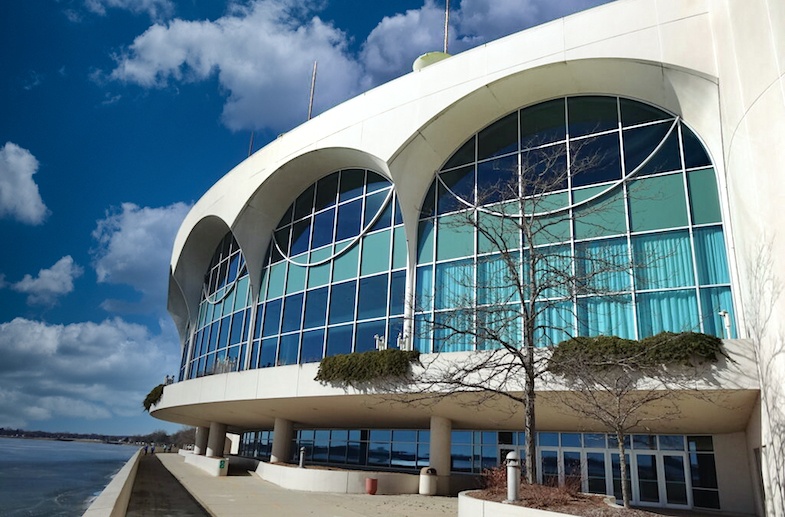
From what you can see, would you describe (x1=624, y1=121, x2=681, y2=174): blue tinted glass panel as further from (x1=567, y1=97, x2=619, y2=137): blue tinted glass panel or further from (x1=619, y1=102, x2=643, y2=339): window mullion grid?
(x1=567, y1=97, x2=619, y2=137): blue tinted glass panel

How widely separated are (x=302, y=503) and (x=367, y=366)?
4.35 meters

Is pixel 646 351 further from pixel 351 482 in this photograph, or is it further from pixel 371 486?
pixel 351 482

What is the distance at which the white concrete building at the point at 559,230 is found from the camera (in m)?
12.7

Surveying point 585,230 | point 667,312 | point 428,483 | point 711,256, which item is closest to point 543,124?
point 585,230

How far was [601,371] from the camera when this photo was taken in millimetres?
13734

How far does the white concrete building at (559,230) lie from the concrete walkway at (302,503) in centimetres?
273

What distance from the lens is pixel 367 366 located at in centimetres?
1772

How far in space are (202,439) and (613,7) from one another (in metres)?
35.1

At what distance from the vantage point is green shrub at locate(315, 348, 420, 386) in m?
17.3

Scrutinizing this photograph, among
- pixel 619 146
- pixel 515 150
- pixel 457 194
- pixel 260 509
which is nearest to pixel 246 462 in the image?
pixel 260 509

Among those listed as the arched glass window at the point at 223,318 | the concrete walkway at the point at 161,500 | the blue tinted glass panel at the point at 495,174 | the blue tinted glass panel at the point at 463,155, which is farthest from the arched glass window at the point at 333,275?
the concrete walkway at the point at 161,500

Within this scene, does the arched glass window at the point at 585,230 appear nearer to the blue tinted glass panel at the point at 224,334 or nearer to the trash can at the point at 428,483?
the trash can at the point at 428,483

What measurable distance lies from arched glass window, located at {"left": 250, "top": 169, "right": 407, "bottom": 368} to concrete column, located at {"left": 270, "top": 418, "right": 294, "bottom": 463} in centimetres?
287

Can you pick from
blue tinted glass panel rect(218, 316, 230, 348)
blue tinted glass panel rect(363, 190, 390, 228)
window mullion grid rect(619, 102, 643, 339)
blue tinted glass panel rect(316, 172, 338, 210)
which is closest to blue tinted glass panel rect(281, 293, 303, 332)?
blue tinted glass panel rect(316, 172, 338, 210)
